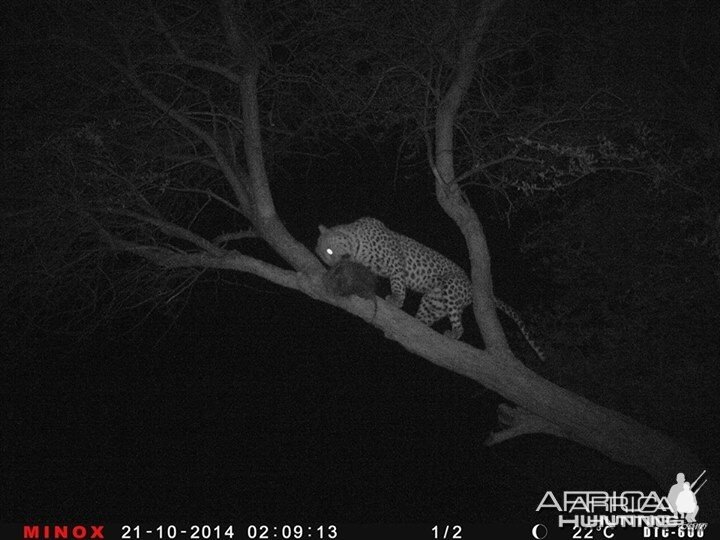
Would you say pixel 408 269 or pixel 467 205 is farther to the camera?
pixel 408 269

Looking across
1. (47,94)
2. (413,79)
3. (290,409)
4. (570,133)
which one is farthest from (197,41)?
(290,409)

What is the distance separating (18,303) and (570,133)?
497 cm

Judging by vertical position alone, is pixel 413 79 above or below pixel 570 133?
above

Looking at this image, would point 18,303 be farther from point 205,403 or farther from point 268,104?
point 205,403

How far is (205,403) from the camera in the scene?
56.2 feet

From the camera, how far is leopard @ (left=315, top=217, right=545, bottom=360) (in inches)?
327

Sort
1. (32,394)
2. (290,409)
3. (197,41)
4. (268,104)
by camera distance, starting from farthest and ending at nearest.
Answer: (290,409), (32,394), (268,104), (197,41)

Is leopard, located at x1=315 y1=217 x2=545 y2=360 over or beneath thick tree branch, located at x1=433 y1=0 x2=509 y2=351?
over

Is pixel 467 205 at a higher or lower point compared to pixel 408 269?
lower

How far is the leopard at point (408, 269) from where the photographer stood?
831 cm

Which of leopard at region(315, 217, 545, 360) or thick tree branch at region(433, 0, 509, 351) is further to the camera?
leopard at region(315, 217, 545, 360)

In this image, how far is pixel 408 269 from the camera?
8.57 m

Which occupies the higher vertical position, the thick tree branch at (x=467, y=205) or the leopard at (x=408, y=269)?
the leopard at (x=408, y=269)

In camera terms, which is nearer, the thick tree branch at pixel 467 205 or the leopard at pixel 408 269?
the thick tree branch at pixel 467 205
